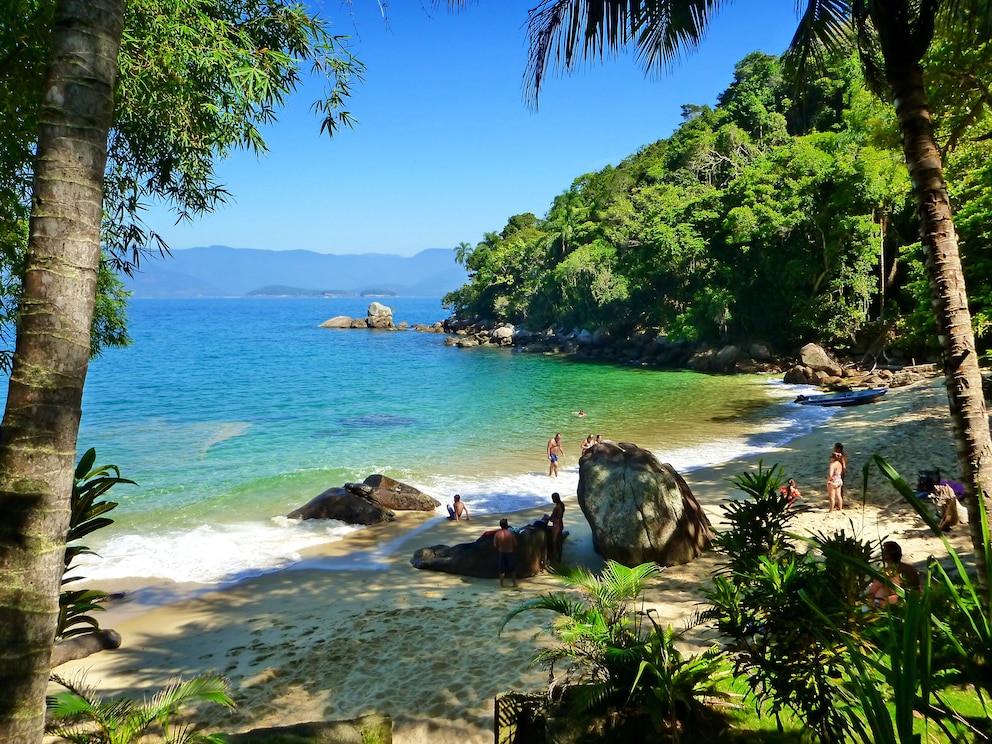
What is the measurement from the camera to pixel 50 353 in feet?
8.96

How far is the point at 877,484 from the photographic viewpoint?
13.5 metres

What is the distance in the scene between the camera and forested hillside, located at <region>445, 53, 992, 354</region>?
23312mm

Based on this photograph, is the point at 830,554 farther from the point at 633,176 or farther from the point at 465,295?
the point at 465,295

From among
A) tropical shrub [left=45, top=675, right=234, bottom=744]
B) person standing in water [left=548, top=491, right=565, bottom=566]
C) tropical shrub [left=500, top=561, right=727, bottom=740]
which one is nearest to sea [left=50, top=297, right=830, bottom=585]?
person standing in water [left=548, top=491, right=565, bottom=566]

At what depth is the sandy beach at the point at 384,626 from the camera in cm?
615

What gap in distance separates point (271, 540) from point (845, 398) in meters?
23.3

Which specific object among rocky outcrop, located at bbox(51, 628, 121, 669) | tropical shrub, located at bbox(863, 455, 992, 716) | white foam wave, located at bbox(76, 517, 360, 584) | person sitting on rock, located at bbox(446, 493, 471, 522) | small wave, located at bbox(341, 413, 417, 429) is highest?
tropical shrub, located at bbox(863, 455, 992, 716)

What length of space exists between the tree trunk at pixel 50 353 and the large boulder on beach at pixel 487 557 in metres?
8.51

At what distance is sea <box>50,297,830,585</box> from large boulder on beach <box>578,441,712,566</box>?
434 centimetres

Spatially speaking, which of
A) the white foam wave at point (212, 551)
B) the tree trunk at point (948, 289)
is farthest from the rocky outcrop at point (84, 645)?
the tree trunk at point (948, 289)

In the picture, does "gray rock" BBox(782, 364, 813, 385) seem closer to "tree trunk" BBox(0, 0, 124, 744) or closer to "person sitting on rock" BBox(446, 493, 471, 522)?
"person sitting on rock" BBox(446, 493, 471, 522)

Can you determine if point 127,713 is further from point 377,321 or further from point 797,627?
point 377,321

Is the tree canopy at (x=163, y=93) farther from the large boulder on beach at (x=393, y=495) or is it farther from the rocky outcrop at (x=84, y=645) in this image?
the large boulder on beach at (x=393, y=495)

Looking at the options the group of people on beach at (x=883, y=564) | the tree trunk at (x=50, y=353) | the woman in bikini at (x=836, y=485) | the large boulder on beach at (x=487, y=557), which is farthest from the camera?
the woman in bikini at (x=836, y=485)
